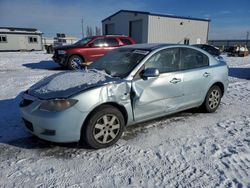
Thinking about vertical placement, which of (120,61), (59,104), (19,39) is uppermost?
(19,39)

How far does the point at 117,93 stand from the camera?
3438 mm

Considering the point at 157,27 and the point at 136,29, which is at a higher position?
the point at 157,27

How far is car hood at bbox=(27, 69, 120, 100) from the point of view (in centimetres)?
322

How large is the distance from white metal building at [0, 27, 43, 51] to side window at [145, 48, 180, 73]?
30.2 metres

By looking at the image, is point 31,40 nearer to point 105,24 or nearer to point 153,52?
point 105,24

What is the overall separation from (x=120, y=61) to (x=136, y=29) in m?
24.1

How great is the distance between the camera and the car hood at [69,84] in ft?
10.6

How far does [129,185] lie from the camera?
8.68 feet

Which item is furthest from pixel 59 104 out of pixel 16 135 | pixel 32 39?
pixel 32 39

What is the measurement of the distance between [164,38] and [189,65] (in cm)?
2386

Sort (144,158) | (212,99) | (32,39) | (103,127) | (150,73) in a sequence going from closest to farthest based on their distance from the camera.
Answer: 1. (144,158)
2. (103,127)
3. (150,73)
4. (212,99)
5. (32,39)

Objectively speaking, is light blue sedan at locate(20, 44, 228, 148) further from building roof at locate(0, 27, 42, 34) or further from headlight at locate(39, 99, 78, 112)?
building roof at locate(0, 27, 42, 34)

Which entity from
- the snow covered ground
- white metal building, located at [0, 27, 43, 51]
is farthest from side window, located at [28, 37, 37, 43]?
the snow covered ground

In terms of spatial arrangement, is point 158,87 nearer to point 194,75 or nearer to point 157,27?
point 194,75
